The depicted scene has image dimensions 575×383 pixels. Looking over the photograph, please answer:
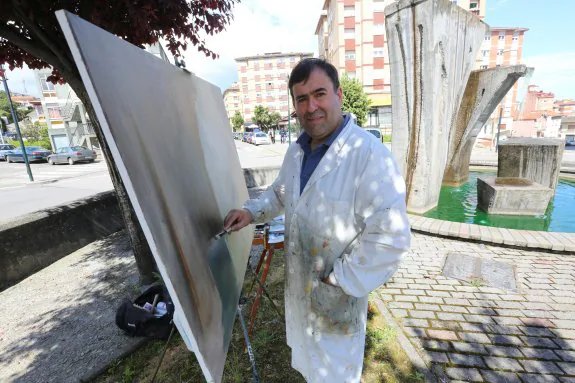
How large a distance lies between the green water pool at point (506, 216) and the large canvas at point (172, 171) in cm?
578

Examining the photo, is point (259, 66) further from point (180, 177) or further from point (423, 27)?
point (180, 177)

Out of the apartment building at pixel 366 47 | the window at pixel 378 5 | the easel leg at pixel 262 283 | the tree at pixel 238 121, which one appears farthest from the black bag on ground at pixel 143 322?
the tree at pixel 238 121

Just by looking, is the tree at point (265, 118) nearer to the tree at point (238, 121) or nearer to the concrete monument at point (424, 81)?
the tree at point (238, 121)

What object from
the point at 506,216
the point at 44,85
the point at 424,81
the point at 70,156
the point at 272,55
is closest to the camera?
the point at 424,81

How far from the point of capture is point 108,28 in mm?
2697

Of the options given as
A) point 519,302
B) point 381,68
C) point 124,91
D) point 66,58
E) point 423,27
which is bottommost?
point 519,302

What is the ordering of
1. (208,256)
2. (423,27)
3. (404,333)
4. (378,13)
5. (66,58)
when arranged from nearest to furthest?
1. (208,256)
2. (404,333)
3. (66,58)
4. (423,27)
5. (378,13)

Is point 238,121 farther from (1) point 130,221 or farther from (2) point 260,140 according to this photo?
(1) point 130,221

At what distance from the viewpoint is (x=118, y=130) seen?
89 cm

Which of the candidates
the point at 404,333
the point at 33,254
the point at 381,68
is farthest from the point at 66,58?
the point at 381,68

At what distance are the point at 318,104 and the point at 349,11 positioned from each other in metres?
41.8

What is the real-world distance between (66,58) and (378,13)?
4076 cm

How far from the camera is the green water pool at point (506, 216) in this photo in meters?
5.45

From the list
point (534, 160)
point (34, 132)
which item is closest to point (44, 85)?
point (34, 132)
